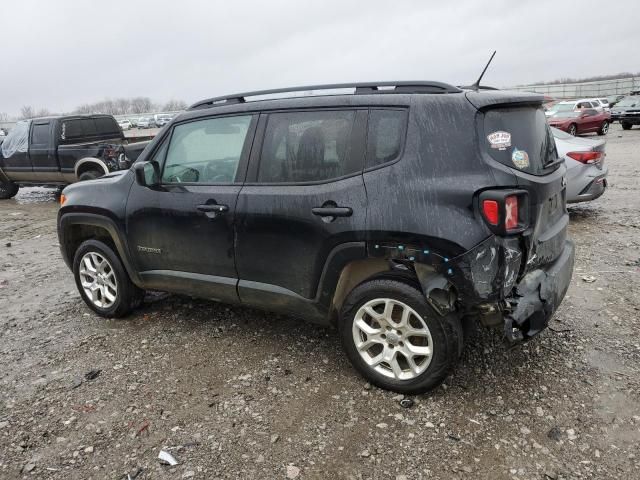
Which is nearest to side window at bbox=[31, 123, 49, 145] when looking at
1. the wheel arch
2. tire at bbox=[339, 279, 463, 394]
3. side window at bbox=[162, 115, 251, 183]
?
the wheel arch

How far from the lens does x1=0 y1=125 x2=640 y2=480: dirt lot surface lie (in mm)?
2566

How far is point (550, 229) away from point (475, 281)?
2.65ft

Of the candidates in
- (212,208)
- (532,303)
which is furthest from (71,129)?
(532,303)

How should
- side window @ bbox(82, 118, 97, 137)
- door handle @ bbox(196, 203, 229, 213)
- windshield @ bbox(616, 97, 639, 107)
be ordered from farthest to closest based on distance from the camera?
windshield @ bbox(616, 97, 639, 107), side window @ bbox(82, 118, 97, 137), door handle @ bbox(196, 203, 229, 213)

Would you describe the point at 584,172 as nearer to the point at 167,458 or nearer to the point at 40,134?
the point at 167,458

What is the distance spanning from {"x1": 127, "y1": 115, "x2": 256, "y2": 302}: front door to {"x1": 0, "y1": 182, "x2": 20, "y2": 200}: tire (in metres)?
10.6

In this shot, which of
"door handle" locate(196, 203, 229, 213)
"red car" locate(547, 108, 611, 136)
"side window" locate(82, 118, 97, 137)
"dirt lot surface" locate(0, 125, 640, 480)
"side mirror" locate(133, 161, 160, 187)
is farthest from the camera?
"red car" locate(547, 108, 611, 136)

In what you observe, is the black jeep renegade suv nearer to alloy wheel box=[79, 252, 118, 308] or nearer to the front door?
the front door

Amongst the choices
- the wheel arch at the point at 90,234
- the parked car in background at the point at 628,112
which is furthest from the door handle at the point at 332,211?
the parked car in background at the point at 628,112

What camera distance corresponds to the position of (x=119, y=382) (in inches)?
134

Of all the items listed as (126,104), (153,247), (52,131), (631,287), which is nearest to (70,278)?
(153,247)

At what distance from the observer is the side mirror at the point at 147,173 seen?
3.81 m

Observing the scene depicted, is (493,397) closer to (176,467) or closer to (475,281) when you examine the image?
(475,281)

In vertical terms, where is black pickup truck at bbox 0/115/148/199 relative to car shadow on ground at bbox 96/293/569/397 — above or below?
above
